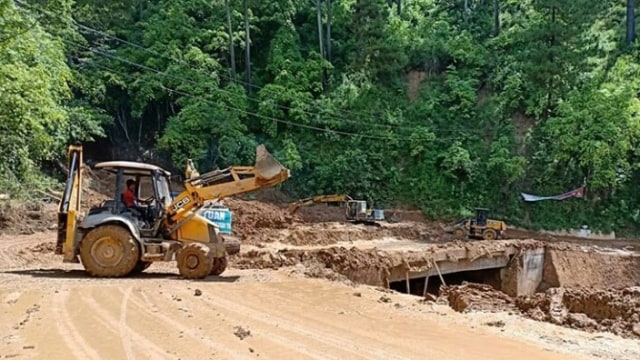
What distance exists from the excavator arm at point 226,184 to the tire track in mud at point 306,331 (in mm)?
2624

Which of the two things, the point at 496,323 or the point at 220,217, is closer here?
the point at 496,323

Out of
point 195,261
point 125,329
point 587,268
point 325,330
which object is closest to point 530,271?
point 587,268

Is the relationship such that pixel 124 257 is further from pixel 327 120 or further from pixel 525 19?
pixel 525 19

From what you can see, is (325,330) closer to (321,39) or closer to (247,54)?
(247,54)

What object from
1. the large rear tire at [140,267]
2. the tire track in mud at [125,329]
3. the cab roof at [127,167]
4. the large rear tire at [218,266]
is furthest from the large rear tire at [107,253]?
the tire track in mud at [125,329]

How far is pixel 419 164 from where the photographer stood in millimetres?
30250

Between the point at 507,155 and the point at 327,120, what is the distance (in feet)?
32.1

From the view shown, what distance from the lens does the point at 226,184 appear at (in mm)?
11000

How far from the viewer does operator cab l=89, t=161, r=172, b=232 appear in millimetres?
11109

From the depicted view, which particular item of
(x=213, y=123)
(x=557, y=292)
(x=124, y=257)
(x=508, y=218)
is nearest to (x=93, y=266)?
(x=124, y=257)

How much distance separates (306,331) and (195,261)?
4.63 meters

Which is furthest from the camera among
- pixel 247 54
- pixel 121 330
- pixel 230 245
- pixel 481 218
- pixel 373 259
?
A: pixel 247 54

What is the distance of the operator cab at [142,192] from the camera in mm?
11109

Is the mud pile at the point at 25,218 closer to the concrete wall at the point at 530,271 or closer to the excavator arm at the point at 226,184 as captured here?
the excavator arm at the point at 226,184
